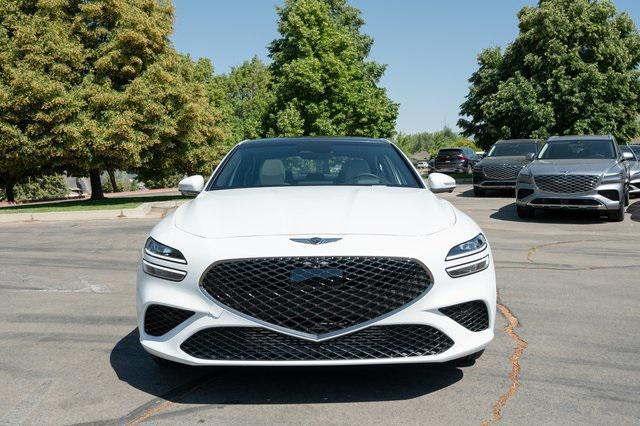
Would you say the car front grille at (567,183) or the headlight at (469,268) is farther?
the car front grille at (567,183)

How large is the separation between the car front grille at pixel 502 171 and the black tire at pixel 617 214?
5993 mm

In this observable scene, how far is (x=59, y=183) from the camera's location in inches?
1725

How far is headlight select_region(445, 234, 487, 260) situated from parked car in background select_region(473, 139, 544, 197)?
1560 cm

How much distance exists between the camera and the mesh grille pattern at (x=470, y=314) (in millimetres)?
3670

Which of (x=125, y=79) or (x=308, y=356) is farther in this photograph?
(x=125, y=79)

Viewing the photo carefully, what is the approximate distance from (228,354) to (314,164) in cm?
235

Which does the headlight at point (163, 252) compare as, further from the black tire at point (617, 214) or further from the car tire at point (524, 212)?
the black tire at point (617, 214)

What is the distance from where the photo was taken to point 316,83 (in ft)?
124

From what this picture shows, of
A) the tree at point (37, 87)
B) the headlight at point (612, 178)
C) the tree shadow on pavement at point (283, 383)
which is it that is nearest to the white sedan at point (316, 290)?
the tree shadow on pavement at point (283, 383)

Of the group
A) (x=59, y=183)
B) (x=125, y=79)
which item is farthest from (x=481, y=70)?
(x=59, y=183)

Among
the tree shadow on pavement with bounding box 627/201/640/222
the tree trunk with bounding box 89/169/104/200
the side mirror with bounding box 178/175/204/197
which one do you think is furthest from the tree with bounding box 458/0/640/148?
the side mirror with bounding box 178/175/204/197

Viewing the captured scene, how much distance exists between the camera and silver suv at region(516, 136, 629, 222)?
12805 millimetres

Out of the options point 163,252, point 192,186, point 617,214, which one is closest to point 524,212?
point 617,214

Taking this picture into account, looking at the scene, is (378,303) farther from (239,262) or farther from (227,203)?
(227,203)
